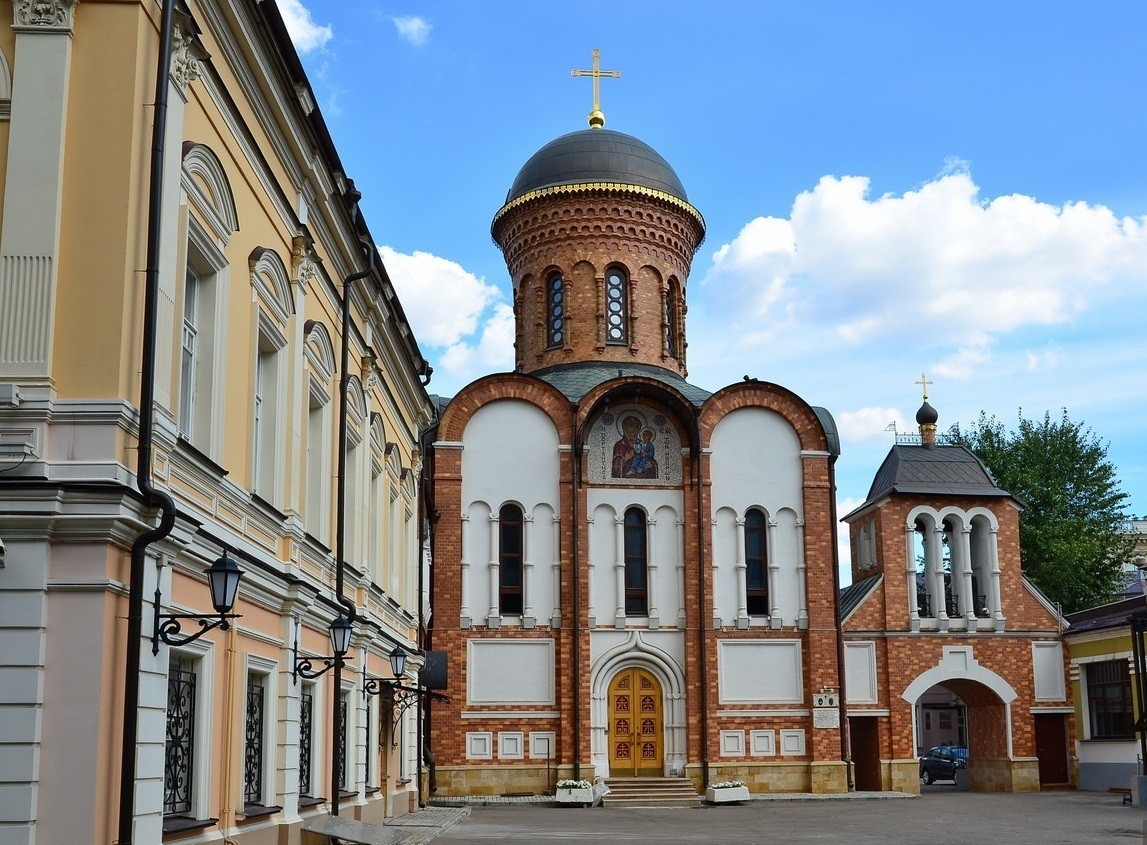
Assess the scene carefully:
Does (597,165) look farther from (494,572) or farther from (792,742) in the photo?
(792,742)

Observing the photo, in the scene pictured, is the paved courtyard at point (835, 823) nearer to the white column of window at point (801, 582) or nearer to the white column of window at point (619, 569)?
the white column of window at point (801, 582)

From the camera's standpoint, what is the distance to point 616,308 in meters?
33.6

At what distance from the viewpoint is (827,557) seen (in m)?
29.7

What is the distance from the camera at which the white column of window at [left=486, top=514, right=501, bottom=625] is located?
28719 millimetres

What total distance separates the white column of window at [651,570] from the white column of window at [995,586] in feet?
27.7

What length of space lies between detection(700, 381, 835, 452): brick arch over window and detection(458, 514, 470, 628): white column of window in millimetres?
6112

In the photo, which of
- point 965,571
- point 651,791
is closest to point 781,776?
point 651,791

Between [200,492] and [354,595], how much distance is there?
7550mm

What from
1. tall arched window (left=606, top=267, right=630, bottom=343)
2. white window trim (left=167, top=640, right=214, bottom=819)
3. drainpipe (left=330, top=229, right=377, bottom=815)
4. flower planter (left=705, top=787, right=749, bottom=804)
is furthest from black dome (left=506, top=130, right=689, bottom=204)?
white window trim (left=167, top=640, right=214, bottom=819)

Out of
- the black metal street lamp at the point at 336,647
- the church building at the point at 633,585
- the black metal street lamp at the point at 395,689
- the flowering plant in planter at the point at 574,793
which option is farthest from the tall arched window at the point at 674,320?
the black metal street lamp at the point at 336,647

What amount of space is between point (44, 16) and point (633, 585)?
74.4 ft

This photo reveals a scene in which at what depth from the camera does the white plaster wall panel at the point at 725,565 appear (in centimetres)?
2931

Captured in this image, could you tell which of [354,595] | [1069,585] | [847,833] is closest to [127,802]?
[354,595]

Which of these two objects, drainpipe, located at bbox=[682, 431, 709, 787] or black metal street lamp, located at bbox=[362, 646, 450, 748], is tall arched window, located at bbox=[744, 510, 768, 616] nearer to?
drainpipe, located at bbox=[682, 431, 709, 787]
